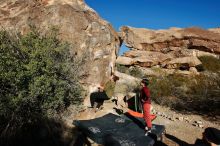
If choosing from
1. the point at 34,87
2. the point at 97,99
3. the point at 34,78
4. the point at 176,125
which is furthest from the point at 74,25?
the point at 176,125

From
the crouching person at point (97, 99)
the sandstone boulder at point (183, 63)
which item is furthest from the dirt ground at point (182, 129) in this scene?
the sandstone boulder at point (183, 63)

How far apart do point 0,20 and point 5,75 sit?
14.6 feet

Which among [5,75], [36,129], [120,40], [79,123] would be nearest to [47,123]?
[36,129]

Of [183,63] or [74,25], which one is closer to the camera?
[74,25]

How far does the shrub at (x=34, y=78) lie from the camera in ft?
21.3

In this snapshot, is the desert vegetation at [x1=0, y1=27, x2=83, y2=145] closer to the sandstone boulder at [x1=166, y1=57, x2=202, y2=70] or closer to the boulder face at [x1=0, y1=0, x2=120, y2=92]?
the boulder face at [x1=0, y1=0, x2=120, y2=92]

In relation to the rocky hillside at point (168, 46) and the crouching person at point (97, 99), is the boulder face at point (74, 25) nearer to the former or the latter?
the crouching person at point (97, 99)

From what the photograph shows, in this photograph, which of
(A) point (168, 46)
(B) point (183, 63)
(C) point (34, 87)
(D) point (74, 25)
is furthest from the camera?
(A) point (168, 46)

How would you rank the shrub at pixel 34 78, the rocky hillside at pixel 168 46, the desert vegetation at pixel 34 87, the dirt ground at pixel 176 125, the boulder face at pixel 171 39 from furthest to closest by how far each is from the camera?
the boulder face at pixel 171 39 → the rocky hillside at pixel 168 46 → the dirt ground at pixel 176 125 → the shrub at pixel 34 78 → the desert vegetation at pixel 34 87

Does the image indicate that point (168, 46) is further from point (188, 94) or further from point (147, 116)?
point (147, 116)

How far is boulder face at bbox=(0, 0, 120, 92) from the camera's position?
392 inches

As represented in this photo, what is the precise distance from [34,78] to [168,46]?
21.2m

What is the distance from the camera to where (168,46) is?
2644 centimetres

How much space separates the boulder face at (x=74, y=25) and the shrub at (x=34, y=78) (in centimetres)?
147
